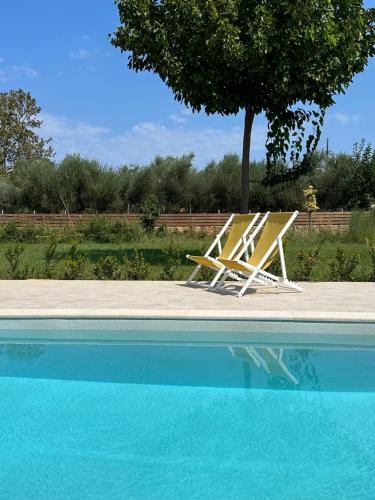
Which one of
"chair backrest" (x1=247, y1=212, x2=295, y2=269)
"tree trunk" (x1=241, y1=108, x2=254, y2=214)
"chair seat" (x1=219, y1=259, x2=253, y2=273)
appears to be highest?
"tree trunk" (x1=241, y1=108, x2=254, y2=214)

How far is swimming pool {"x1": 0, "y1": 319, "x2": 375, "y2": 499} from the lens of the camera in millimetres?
2344

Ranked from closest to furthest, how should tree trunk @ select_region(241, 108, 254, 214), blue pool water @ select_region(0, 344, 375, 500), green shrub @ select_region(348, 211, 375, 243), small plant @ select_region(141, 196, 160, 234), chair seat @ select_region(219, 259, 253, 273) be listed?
blue pool water @ select_region(0, 344, 375, 500) < chair seat @ select_region(219, 259, 253, 273) < tree trunk @ select_region(241, 108, 254, 214) < green shrub @ select_region(348, 211, 375, 243) < small plant @ select_region(141, 196, 160, 234)

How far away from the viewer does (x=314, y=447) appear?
8.81ft

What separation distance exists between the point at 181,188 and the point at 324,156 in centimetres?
724

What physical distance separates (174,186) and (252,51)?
54.7 feet

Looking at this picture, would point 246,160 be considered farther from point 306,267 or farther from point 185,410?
point 185,410

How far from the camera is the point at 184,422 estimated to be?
3057 millimetres

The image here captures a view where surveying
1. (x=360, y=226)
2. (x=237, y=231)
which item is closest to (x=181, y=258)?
(x=237, y=231)

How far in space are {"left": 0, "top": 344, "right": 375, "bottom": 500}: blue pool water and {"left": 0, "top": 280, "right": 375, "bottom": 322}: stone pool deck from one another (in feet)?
1.43

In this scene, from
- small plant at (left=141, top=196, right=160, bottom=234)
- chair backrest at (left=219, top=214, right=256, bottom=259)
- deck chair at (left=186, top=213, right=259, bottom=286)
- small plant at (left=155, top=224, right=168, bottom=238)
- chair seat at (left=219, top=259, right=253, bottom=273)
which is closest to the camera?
chair seat at (left=219, top=259, right=253, bottom=273)

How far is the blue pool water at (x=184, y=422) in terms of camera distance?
231cm

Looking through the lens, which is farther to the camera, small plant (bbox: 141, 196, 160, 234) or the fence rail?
the fence rail

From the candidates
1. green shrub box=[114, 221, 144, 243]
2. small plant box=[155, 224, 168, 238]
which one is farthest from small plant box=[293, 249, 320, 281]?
small plant box=[155, 224, 168, 238]

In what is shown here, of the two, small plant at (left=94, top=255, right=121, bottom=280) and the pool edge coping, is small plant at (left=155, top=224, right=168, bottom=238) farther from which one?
the pool edge coping
